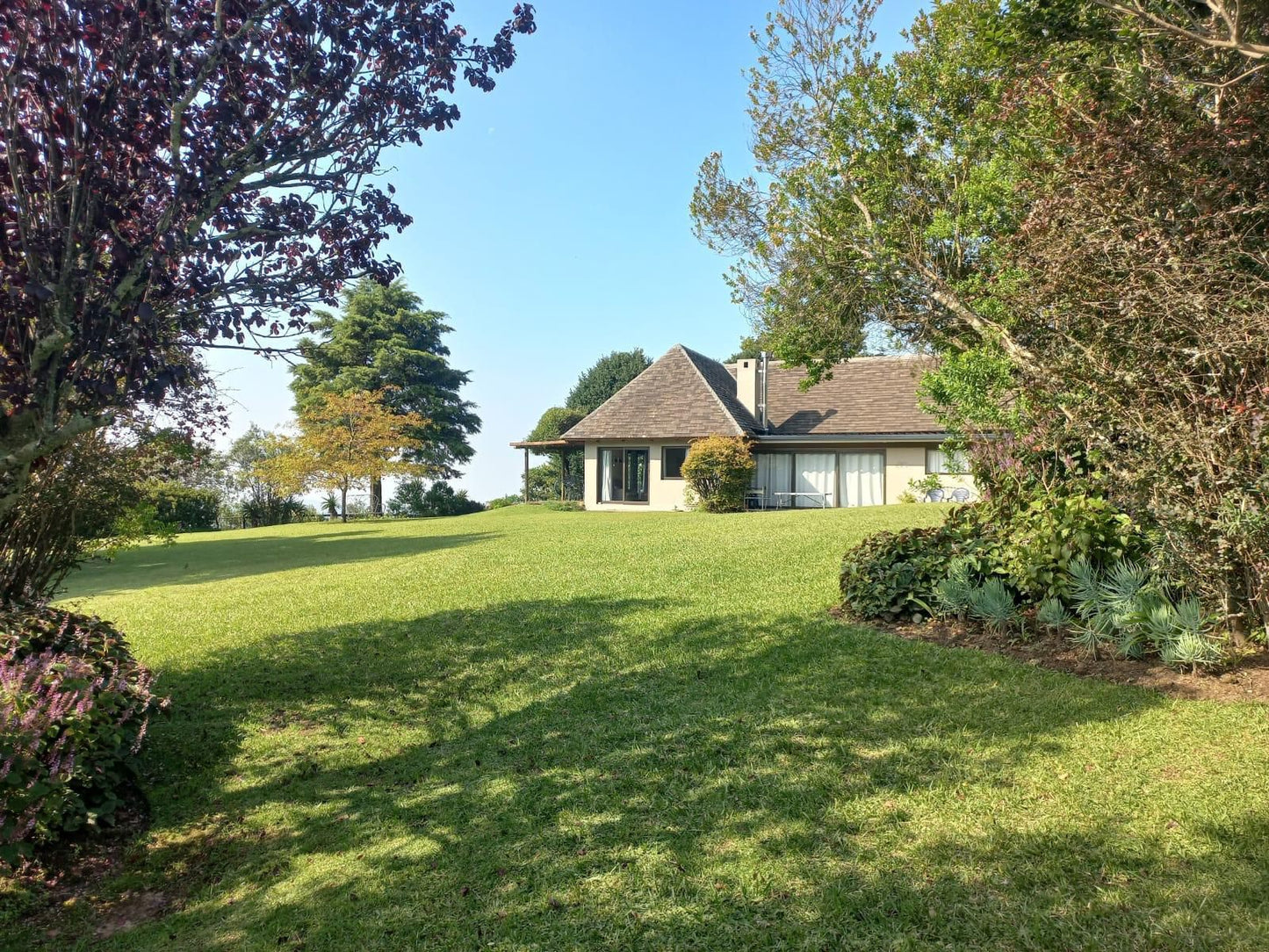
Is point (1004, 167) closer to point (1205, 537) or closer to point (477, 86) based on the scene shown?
point (1205, 537)

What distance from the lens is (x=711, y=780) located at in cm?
448

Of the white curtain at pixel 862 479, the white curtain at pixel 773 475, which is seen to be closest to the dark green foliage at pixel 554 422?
the white curtain at pixel 773 475

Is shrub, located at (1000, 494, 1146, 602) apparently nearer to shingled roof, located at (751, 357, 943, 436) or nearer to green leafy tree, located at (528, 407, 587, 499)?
shingled roof, located at (751, 357, 943, 436)

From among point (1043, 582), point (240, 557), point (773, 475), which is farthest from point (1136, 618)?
point (773, 475)

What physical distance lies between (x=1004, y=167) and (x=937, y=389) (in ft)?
8.75

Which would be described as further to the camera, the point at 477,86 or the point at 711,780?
the point at 477,86

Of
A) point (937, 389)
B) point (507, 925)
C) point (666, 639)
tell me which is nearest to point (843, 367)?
point (937, 389)

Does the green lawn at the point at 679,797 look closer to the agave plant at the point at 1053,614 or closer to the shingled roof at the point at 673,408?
the agave plant at the point at 1053,614

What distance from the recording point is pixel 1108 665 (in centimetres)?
602

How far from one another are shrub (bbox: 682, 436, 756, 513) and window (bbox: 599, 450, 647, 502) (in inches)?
130

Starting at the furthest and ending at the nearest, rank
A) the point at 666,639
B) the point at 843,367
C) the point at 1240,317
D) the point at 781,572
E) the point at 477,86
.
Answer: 1. the point at 843,367
2. the point at 781,572
3. the point at 666,639
4. the point at 477,86
5. the point at 1240,317

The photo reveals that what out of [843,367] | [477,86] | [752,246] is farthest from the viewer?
[843,367]

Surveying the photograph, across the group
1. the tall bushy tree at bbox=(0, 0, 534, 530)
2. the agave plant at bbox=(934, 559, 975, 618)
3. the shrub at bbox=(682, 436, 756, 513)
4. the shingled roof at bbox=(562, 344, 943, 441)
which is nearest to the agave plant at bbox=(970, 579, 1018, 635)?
the agave plant at bbox=(934, 559, 975, 618)

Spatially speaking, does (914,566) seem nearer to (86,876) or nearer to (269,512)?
(86,876)
